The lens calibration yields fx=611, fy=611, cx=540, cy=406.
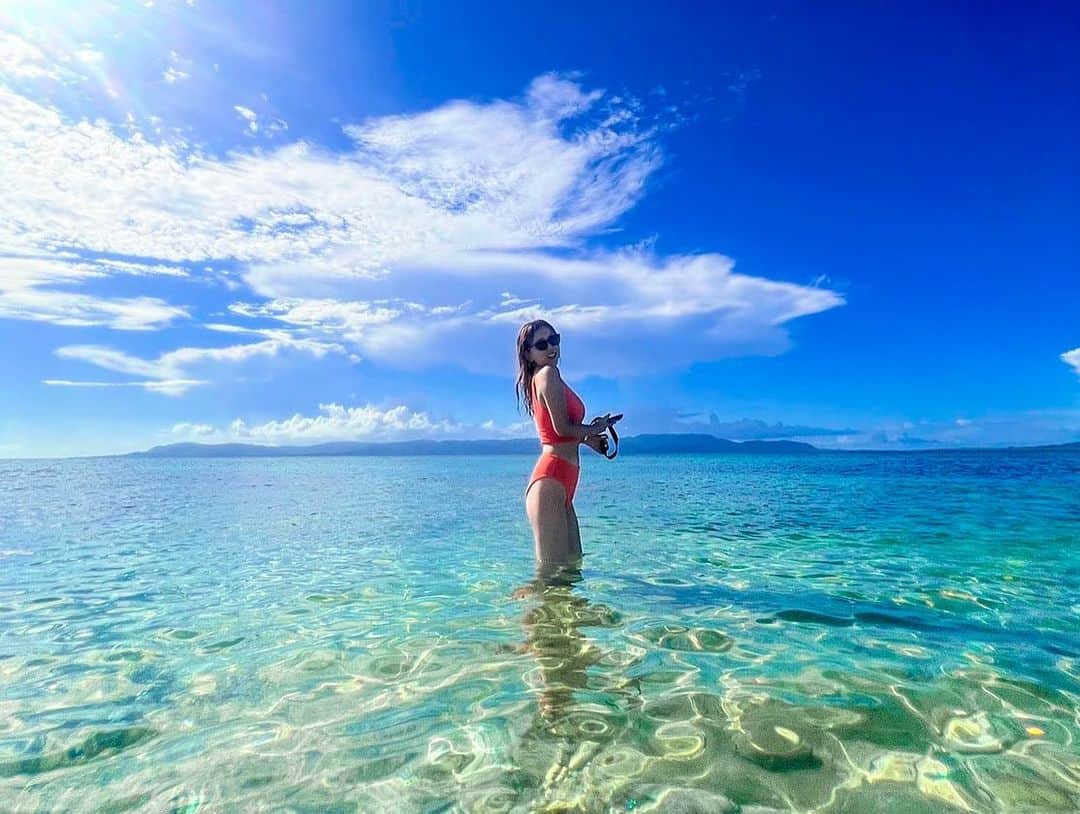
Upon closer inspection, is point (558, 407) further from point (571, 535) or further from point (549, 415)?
point (571, 535)

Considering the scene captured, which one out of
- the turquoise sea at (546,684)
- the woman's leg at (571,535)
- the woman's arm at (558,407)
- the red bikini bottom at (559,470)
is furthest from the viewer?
the woman's leg at (571,535)

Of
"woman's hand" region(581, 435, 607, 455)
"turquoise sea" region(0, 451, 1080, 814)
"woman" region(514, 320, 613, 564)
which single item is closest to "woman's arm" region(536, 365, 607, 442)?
"woman" region(514, 320, 613, 564)

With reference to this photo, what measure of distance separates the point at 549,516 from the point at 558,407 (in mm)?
1359

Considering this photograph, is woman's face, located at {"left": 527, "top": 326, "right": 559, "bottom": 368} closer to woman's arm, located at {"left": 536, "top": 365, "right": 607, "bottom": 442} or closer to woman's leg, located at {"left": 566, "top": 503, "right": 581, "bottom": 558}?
woman's arm, located at {"left": 536, "top": 365, "right": 607, "bottom": 442}

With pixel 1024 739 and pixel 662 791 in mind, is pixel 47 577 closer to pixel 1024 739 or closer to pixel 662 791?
pixel 662 791

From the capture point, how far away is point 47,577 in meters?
10.6

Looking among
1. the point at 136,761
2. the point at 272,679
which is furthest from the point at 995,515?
the point at 136,761

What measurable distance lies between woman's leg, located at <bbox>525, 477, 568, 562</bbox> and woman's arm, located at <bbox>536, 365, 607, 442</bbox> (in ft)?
2.26

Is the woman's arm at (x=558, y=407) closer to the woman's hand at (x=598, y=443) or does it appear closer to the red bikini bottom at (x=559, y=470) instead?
the woman's hand at (x=598, y=443)

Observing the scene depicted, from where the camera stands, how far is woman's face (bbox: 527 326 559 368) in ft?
23.4

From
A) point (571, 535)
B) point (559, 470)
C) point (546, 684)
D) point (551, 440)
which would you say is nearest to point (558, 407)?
point (551, 440)

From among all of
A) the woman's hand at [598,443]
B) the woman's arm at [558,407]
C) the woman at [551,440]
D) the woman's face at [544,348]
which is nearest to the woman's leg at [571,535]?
the woman at [551,440]

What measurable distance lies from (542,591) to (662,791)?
428 centimetres

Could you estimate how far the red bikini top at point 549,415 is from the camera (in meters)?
6.94
